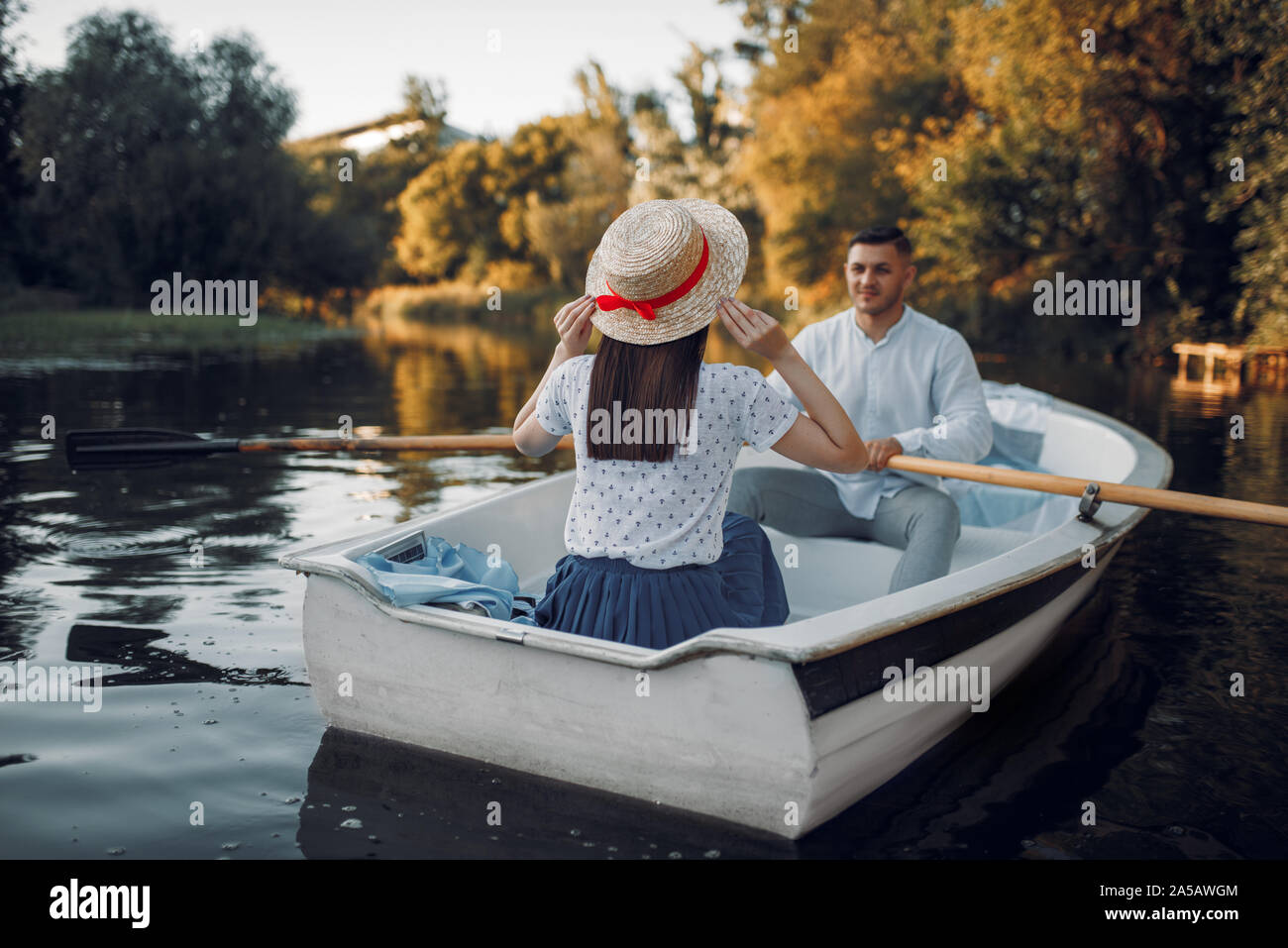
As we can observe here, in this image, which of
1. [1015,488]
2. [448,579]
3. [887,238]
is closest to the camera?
[448,579]

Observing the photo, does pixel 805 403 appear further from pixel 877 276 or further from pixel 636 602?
pixel 877 276

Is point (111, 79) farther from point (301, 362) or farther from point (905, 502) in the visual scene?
point (905, 502)

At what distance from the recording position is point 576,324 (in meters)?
2.45

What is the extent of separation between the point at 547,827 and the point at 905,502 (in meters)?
1.69

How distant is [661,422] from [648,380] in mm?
90

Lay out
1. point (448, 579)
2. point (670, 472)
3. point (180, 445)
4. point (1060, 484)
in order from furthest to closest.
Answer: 1. point (180, 445)
2. point (1060, 484)
3. point (448, 579)
4. point (670, 472)

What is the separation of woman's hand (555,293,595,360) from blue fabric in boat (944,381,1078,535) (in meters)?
1.95

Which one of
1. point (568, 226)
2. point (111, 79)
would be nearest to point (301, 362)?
point (111, 79)

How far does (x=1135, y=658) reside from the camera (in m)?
3.76


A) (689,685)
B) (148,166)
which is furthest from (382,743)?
(148,166)

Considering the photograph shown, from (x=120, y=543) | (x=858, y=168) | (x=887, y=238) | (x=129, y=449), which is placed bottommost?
(x=120, y=543)

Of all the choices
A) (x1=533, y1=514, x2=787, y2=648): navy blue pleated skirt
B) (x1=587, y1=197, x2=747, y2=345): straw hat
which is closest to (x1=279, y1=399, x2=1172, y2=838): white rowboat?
(x1=533, y1=514, x2=787, y2=648): navy blue pleated skirt

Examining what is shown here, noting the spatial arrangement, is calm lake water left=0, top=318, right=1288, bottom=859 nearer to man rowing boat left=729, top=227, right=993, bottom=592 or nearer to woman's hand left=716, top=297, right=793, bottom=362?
man rowing boat left=729, top=227, right=993, bottom=592

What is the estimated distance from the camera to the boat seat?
3639mm
